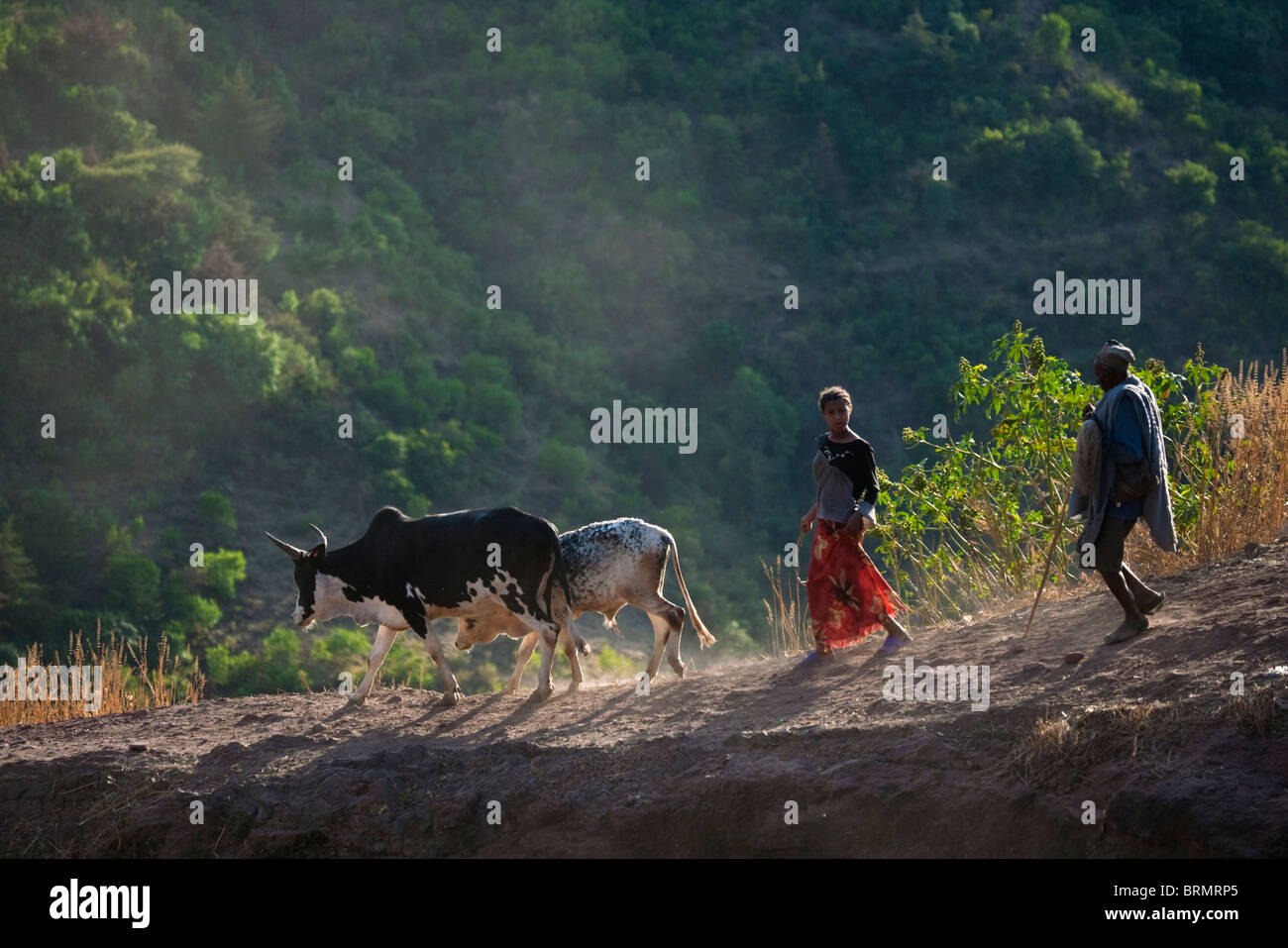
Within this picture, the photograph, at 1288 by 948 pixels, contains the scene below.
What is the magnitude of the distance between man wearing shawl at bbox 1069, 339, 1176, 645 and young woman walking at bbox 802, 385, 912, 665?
5.28 feet

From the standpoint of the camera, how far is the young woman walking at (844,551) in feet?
31.1

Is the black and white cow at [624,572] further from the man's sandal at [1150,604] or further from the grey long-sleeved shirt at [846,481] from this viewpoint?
the man's sandal at [1150,604]

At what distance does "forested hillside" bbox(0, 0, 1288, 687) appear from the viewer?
29.1 metres

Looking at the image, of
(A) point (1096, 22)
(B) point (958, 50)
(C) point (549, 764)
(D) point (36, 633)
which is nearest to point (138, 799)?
(C) point (549, 764)

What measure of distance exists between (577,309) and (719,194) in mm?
7388

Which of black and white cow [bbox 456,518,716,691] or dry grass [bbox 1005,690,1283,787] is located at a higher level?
black and white cow [bbox 456,518,716,691]

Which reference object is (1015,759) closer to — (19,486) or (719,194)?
(19,486)

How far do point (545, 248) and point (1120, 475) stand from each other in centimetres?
3588

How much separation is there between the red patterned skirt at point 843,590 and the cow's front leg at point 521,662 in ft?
8.35
